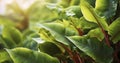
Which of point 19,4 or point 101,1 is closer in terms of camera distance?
point 101,1

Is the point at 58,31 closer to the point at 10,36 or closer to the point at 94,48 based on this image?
the point at 94,48

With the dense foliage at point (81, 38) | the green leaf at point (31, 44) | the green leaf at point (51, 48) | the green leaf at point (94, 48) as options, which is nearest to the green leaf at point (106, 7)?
the dense foliage at point (81, 38)

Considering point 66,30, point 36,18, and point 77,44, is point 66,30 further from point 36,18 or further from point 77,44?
point 36,18

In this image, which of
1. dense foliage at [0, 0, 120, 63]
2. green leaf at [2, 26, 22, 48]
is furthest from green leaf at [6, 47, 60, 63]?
green leaf at [2, 26, 22, 48]

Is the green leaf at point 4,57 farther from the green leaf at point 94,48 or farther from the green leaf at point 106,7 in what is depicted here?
the green leaf at point 106,7

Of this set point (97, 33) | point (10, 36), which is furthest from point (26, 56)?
point (10, 36)

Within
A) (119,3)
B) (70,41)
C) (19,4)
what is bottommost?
(19,4)

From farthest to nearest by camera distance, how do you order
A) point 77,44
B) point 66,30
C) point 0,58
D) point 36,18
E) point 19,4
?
point 19,4, point 36,18, point 0,58, point 66,30, point 77,44

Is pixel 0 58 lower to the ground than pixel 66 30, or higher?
lower

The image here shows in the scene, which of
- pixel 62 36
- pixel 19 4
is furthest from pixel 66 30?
pixel 19 4
